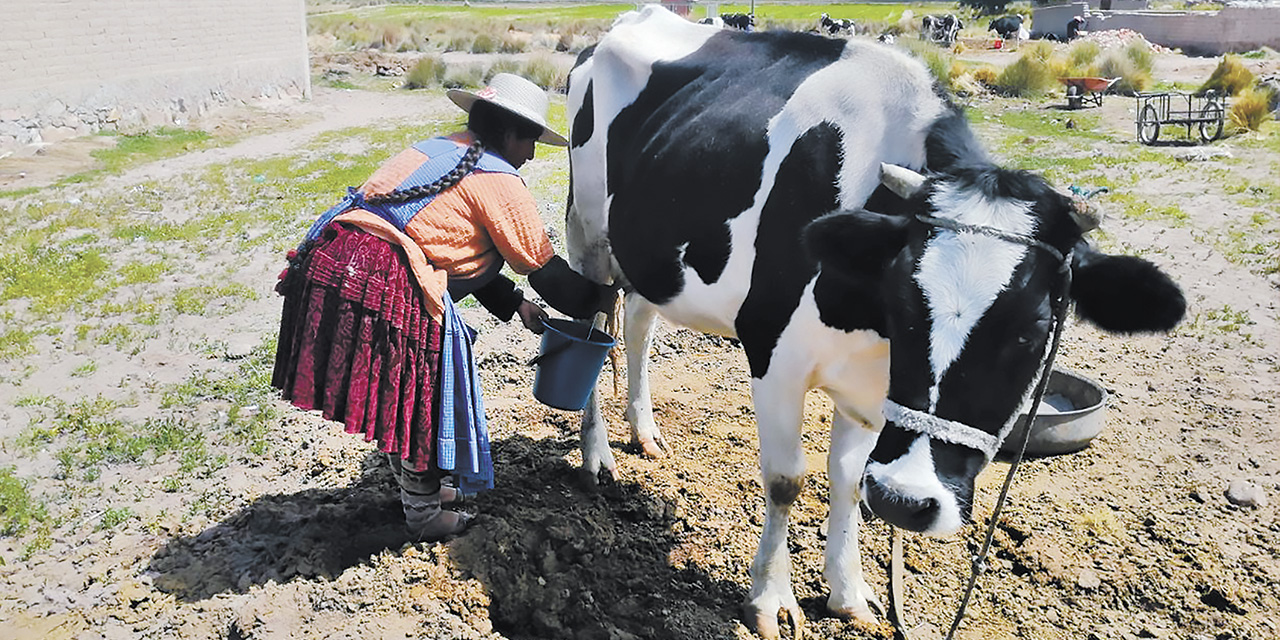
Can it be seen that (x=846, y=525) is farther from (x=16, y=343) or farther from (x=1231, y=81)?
(x=1231, y=81)

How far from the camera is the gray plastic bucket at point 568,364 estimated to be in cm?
Result: 374

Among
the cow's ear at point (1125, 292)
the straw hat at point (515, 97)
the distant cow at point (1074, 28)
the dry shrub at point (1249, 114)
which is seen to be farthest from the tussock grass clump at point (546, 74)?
the distant cow at point (1074, 28)

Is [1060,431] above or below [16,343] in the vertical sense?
above

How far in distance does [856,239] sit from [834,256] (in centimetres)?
8

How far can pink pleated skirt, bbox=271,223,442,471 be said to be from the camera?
3195mm

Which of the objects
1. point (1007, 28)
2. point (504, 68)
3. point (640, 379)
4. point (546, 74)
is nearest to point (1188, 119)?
point (640, 379)

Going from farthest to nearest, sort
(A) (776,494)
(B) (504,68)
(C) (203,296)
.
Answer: (B) (504,68) → (C) (203,296) → (A) (776,494)

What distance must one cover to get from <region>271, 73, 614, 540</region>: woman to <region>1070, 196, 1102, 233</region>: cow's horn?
1.85m

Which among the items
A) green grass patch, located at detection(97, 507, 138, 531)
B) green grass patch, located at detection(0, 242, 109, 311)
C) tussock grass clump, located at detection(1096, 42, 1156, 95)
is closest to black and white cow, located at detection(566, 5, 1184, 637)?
green grass patch, located at detection(97, 507, 138, 531)

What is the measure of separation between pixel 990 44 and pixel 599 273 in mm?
33969

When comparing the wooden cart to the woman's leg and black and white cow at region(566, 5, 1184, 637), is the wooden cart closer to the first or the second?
black and white cow at region(566, 5, 1184, 637)

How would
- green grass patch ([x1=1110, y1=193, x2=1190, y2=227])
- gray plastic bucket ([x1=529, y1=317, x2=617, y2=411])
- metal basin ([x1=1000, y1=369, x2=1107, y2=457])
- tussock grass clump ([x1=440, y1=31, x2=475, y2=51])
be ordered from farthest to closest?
tussock grass clump ([x1=440, y1=31, x2=475, y2=51]) → green grass patch ([x1=1110, y1=193, x2=1190, y2=227]) → metal basin ([x1=1000, y1=369, x2=1107, y2=457]) → gray plastic bucket ([x1=529, y1=317, x2=617, y2=411])

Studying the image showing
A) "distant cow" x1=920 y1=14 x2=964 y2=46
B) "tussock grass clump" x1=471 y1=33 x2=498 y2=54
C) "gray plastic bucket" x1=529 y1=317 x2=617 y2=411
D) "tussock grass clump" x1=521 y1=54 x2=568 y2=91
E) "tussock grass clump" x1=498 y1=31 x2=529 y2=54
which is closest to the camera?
"gray plastic bucket" x1=529 y1=317 x2=617 y2=411

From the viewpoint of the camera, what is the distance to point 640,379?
477cm
